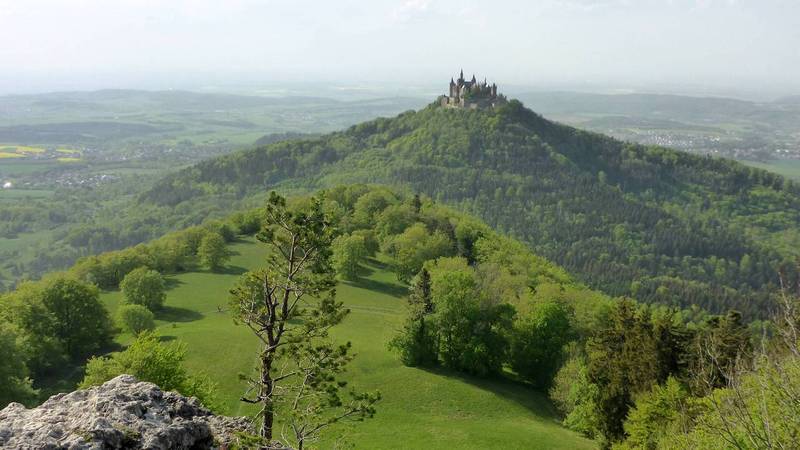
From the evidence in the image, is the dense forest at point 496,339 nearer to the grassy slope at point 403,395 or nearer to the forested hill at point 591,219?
the grassy slope at point 403,395

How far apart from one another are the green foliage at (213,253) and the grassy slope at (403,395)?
53.1 feet

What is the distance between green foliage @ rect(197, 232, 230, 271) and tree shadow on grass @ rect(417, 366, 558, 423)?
44398 mm

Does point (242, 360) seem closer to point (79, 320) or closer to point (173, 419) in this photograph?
point (79, 320)

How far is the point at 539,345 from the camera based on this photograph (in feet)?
155

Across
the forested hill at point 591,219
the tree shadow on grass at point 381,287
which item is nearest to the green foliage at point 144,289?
the tree shadow on grass at point 381,287

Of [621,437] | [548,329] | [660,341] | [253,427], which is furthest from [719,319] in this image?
[253,427]

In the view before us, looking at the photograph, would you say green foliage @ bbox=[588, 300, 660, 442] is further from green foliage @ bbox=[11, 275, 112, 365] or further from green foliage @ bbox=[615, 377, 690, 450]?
green foliage @ bbox=[11, 275, 112, 365]

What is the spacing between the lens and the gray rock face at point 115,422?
35.1ft

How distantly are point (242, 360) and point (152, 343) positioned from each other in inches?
562

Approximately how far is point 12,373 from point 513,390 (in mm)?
38317

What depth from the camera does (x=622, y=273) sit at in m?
137

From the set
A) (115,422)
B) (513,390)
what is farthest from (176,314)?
(115,422)

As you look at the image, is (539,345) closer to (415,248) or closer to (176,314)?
(415,248)

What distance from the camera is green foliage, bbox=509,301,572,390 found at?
4700cm
